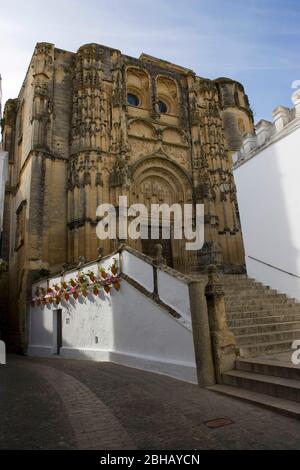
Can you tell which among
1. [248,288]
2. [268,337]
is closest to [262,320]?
[268,337]

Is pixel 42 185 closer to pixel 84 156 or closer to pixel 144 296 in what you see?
pixel 84 156

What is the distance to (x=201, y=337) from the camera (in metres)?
5.95

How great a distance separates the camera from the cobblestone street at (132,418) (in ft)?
11.2

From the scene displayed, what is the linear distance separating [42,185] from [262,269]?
38.6ft

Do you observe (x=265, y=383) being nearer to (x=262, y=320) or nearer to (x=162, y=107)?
(x=262, y=320)

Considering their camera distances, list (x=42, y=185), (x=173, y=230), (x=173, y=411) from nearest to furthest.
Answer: (x=173, y=411) → (x=42, y=185) → (x=173, y=230)

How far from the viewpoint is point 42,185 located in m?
16.5

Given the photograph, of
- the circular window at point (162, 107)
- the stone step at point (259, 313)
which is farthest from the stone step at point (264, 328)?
the circular window at point (162, 107)

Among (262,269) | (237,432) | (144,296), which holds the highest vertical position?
(262,269)

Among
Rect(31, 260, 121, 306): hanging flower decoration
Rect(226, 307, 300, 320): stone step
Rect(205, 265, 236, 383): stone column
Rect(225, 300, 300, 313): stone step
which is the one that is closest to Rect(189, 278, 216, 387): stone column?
Rect(205, 265, 236, 383): stone column

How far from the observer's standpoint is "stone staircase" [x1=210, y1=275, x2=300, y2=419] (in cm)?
459

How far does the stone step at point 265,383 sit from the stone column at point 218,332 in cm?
18

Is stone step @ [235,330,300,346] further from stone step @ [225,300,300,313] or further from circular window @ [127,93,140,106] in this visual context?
circular window @ [127,93,140,106]
